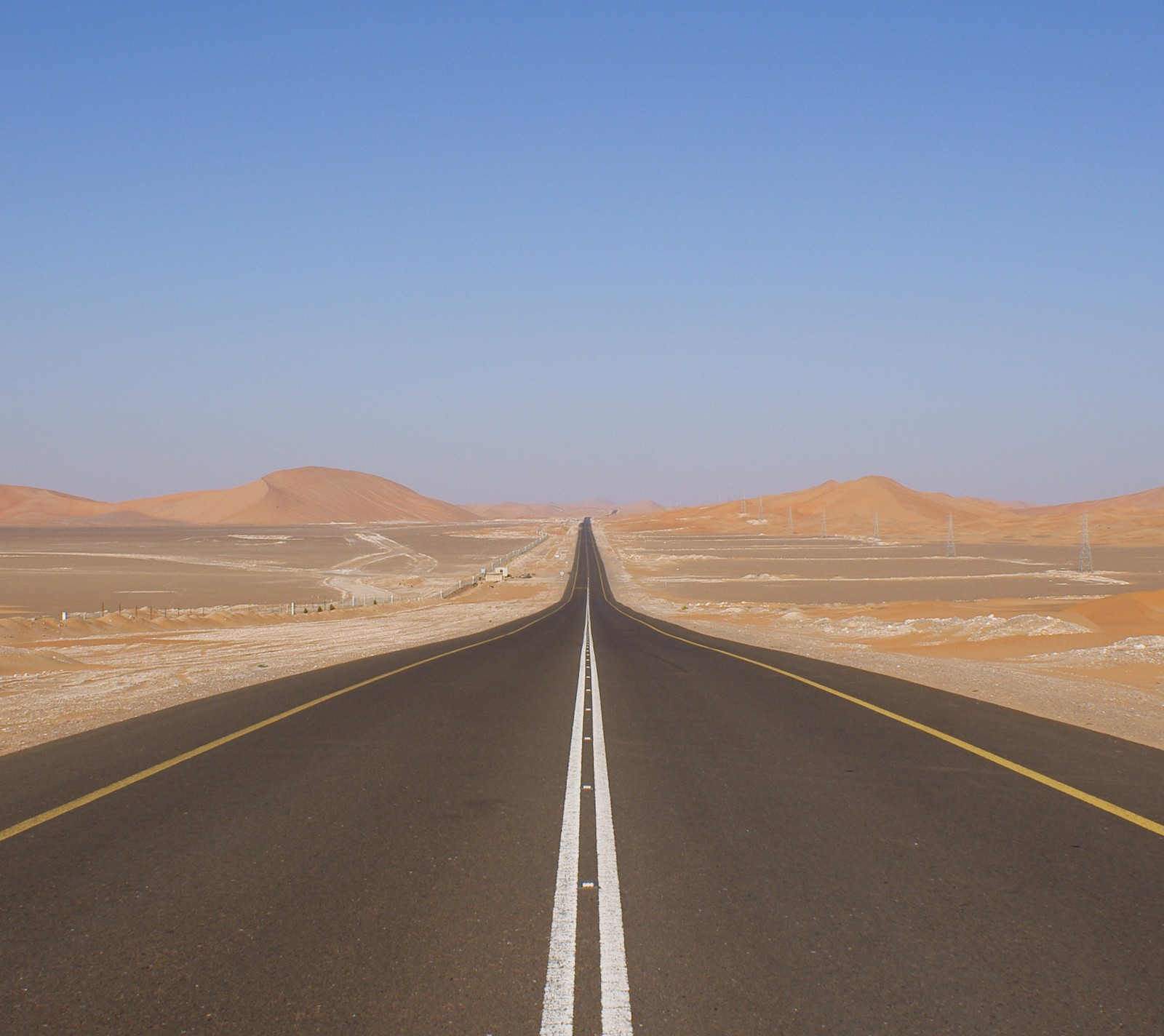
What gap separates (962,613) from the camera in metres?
33.4

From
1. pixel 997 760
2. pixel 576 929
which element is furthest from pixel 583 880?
pixel 997 760

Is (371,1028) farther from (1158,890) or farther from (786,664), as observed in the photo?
(786,664)

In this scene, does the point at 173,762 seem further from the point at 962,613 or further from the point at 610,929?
the point at 962,613

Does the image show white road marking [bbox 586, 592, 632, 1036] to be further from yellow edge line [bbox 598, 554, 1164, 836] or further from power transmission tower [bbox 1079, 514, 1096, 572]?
power transmission tower [bbox 1079, 514, 1096, 572]

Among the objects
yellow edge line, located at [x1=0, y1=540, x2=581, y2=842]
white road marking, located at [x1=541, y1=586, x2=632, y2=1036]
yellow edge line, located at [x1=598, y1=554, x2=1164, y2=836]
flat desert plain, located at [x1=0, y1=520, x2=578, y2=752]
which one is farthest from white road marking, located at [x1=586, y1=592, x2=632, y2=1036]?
flat desert plain, located at [x1=0, y1=520, x2=578, y2=752]

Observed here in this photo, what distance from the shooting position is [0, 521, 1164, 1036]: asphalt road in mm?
3967

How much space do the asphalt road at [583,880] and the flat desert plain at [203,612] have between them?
5071mm

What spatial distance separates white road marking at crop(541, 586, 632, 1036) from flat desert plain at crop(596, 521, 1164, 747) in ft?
23.4

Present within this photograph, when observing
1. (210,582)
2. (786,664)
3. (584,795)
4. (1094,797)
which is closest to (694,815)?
(584,795)

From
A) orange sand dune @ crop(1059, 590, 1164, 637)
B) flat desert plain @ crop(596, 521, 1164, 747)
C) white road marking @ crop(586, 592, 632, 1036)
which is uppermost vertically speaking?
white road marking @ crop(586, 592, 632, 1036)

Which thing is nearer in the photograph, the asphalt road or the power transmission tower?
the asphalt road

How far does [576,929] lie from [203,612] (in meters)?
42.9

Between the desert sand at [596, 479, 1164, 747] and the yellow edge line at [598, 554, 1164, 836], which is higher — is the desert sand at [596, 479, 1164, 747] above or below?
below

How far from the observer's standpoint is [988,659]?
20.2 m
